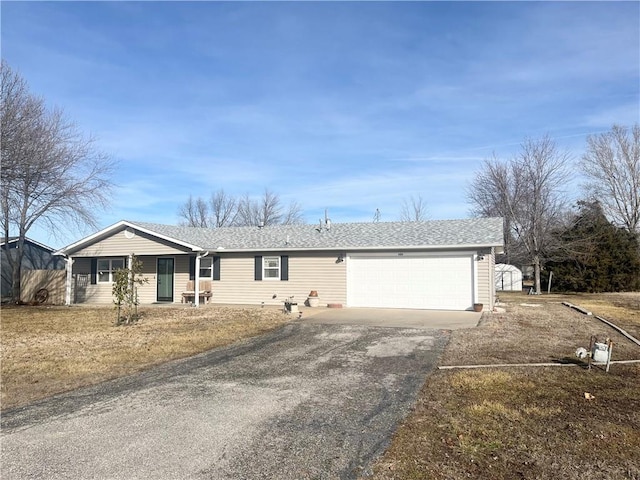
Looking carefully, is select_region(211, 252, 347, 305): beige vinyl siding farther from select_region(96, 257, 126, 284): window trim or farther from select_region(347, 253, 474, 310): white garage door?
select_region(96, 257, 126, 284): window trim

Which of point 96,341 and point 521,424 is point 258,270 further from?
point 521,424

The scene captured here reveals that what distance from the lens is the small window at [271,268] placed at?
1831cm

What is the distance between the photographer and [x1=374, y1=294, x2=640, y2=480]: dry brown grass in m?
3.64

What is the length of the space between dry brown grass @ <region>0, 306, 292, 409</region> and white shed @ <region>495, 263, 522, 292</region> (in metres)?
25.0

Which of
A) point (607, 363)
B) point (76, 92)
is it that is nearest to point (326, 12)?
point (76, 92)

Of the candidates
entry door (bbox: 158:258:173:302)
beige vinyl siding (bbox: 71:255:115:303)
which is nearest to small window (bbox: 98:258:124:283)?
beige vinyl siding (bbox: 71:255:115:303)

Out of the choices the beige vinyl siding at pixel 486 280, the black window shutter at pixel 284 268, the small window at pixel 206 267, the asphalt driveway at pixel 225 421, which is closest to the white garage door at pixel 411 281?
the beige vinyl siding at pixel 486 280

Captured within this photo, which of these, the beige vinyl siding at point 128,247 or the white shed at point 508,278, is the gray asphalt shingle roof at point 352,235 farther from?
the white shed at point 508,278

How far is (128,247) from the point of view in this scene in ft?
62.1

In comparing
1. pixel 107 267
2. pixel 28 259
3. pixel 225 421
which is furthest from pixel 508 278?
pixel 225 421

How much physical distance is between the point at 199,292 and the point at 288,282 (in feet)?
12.1

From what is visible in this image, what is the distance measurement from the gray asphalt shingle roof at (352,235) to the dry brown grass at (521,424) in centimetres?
799

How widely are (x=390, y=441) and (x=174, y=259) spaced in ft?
54.5

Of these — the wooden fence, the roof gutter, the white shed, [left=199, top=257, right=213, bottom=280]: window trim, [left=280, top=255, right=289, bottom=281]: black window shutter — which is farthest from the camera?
the white shed
